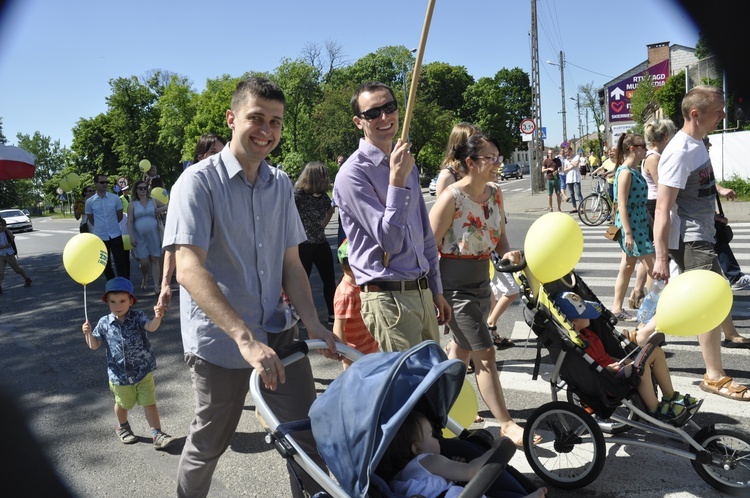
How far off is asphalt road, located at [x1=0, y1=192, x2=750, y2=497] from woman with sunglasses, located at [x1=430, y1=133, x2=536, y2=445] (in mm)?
513

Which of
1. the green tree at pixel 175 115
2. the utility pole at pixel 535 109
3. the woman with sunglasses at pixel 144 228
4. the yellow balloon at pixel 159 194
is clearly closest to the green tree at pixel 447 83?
the green tree at pixel 175 115

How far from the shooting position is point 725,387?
450cm

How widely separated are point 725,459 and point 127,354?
3.62m

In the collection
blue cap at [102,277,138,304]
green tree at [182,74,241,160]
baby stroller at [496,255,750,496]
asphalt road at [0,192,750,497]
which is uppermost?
green tree at [182,74,241,160]

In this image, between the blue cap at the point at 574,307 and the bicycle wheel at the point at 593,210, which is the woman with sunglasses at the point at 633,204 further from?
the bicycle wheel at the point at 593,210

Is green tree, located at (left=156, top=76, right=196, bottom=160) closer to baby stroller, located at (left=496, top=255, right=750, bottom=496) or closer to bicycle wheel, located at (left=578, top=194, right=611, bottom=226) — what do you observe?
bicycle wheel, located at (left=578, top=194, right=611, bottom=226)

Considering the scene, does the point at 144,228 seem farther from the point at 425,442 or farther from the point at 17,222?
the point at 17,222

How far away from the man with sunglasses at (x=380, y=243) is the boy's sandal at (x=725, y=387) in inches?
95.0

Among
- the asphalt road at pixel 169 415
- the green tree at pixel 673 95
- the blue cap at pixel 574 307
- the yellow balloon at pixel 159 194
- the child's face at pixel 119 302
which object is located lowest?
the asphalt road at pixel 169 415

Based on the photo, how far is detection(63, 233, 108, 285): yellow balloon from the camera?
15.3ft

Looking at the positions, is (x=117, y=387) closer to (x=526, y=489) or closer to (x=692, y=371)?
(x=526, y=489)

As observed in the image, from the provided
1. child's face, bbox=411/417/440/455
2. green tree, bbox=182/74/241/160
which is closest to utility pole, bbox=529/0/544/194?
child's face, bbox=411/417/440/455

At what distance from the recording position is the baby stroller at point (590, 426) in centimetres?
327

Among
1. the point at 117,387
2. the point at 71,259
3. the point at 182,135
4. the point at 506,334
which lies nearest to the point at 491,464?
the point at 117,387
